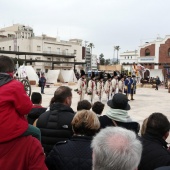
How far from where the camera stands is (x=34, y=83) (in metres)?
31.5

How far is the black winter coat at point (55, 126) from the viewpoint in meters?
3.08

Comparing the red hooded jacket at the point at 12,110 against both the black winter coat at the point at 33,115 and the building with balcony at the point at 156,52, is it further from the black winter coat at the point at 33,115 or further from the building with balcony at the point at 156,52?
the building with balcony at the point at 156,52

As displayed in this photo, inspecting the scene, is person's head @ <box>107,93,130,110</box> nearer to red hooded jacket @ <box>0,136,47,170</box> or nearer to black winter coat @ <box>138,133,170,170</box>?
black winter coat @ <box>138,133,170,170</box>

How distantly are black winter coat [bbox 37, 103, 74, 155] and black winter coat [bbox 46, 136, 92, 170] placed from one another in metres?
0.63

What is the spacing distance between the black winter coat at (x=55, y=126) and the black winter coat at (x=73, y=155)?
63cm

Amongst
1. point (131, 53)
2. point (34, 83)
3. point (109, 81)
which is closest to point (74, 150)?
point (109, 81)

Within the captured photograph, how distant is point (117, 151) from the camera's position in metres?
1.49

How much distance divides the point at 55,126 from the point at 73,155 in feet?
2.71

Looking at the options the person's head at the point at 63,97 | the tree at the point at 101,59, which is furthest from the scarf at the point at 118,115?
the tree at the point at 101,59

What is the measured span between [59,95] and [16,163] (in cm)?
145

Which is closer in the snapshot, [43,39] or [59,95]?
[59,95]

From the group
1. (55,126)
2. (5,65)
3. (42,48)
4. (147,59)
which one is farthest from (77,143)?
(42,48)

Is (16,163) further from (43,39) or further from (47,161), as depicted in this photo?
(43,39)

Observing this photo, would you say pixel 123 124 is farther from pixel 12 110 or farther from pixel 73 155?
pixel 12 110
